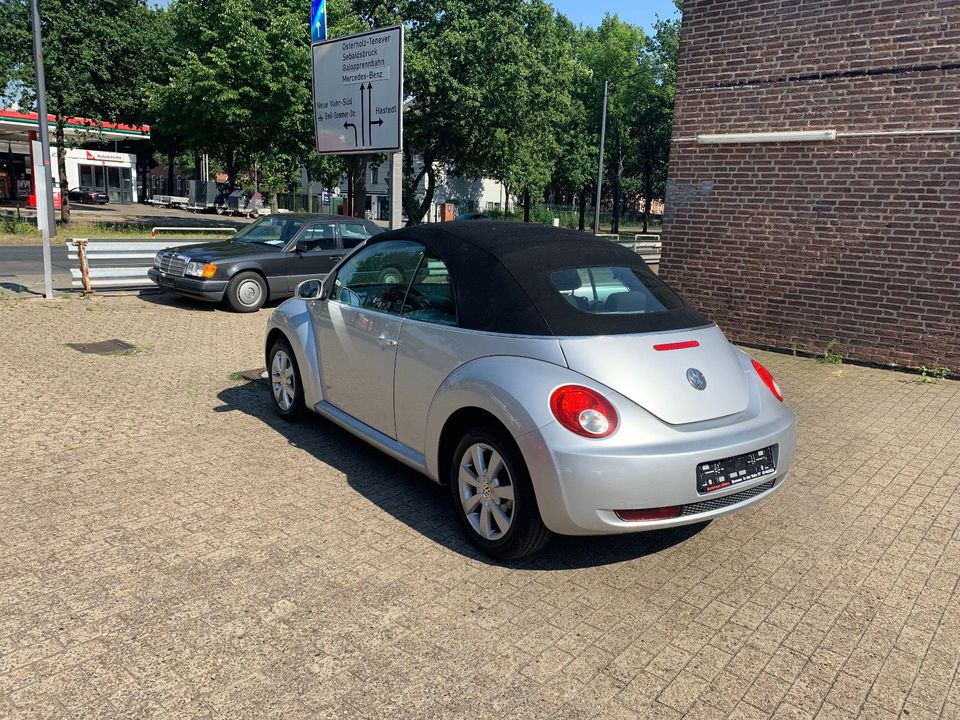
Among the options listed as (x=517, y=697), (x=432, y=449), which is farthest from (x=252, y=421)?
(x=517, y=697)

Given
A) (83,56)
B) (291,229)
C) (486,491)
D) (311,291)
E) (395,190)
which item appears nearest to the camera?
(486,491)

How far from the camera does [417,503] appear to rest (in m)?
4.53

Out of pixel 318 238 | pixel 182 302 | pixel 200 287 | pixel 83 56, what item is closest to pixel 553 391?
pixel 200 287

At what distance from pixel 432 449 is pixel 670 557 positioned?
4.55ft

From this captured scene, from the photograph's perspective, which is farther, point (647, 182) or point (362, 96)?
point (647, 182)

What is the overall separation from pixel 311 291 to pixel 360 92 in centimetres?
353

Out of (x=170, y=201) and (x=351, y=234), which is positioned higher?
(x=170, y=201)

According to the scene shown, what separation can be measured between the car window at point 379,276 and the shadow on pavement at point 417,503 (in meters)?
1.09

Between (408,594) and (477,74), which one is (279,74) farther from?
(408,594)

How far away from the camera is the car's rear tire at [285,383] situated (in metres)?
5.76

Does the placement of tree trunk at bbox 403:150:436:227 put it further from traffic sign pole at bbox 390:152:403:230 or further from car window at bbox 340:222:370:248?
traffic sign pole at bbox 390:152:403:230

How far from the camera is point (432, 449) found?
4145mm

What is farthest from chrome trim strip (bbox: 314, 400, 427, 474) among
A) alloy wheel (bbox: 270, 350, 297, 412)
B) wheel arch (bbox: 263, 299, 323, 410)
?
alloy wheel (bbox: 270, 350, 297, 412)

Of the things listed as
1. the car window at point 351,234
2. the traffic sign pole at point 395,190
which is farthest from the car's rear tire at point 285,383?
the car window at point 351,234
